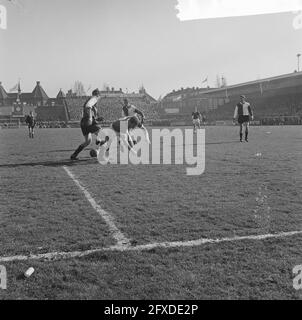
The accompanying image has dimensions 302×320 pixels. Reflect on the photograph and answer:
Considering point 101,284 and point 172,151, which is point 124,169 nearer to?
point 172,151

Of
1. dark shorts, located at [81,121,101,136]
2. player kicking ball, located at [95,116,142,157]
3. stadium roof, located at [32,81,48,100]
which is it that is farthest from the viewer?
stadium roof, located at [32,81,48,100]

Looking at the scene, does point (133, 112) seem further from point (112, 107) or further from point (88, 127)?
point (112, 107)

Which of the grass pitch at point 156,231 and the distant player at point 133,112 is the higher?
the distant player at point 133,112

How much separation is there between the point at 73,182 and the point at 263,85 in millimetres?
71225

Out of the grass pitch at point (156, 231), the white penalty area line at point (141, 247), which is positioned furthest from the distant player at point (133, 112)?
the white penalty area line at point (141, 247)

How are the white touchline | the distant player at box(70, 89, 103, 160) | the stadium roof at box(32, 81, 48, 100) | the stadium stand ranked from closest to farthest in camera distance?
the white touchline
the distant player at box(70, 89, 103, 160)
the stadium stand
the stadium roof at box(32, 81, 48, 100)

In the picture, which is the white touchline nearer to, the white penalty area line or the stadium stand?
the white penalty area line

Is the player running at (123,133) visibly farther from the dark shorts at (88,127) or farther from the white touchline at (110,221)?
the white touchline at (110,221)

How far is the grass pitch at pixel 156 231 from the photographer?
339 centimetres

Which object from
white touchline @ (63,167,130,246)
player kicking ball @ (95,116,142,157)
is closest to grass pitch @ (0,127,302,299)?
Answer: white touchline @ (63,167,130,246)

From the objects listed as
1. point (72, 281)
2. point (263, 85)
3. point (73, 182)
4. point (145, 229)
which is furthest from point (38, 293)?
point (263, 85)

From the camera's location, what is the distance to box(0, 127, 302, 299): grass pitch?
339 centimetres

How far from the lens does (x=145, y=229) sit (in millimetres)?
4895
